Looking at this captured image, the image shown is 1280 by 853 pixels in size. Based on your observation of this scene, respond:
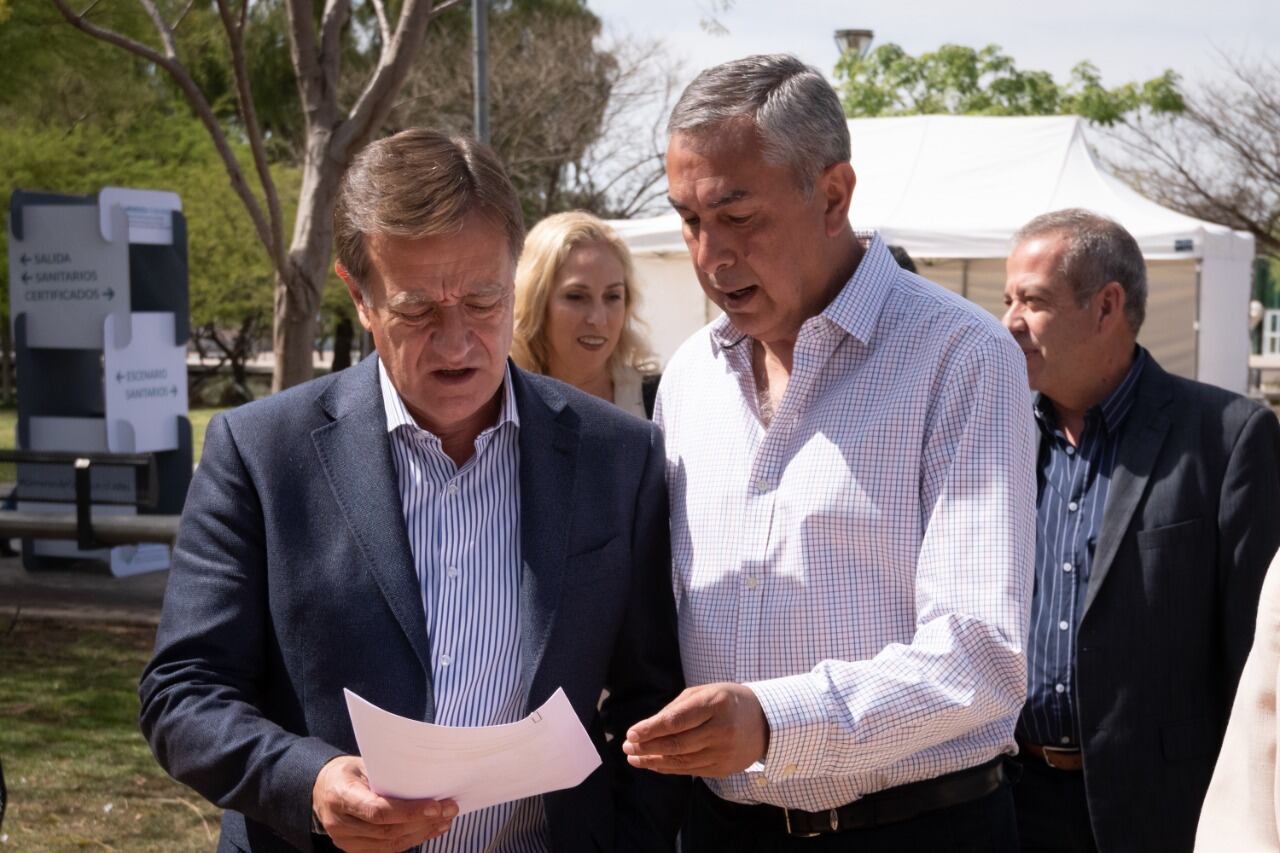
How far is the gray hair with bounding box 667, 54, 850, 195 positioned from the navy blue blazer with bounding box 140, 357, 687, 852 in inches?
22.5

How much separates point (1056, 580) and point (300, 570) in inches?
81.3

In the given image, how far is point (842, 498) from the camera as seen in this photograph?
238cm

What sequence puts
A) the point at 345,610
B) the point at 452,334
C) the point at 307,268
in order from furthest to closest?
1. the point at 307,268
2. the point at 452,334
3. the point at 345,610

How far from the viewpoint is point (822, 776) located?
237 centimetres

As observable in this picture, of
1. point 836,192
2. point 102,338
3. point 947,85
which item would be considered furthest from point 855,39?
point 836,192

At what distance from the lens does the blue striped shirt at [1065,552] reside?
11.6 feet

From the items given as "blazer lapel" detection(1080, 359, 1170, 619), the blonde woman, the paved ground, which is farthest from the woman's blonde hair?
the paved ground

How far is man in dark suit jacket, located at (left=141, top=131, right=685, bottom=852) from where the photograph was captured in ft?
7.50

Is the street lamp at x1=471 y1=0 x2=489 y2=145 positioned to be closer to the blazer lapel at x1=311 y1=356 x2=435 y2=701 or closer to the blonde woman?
the blonde woman

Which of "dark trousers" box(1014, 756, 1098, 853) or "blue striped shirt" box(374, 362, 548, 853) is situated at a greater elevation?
"blue striped shirt" box(374, 362, 548, 853)

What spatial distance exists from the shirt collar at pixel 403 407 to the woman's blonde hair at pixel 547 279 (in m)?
2.10

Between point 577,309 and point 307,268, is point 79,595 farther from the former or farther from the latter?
point 577,309

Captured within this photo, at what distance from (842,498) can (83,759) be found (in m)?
5.78

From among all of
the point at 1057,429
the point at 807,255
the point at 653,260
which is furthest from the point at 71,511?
the point at 807,255
